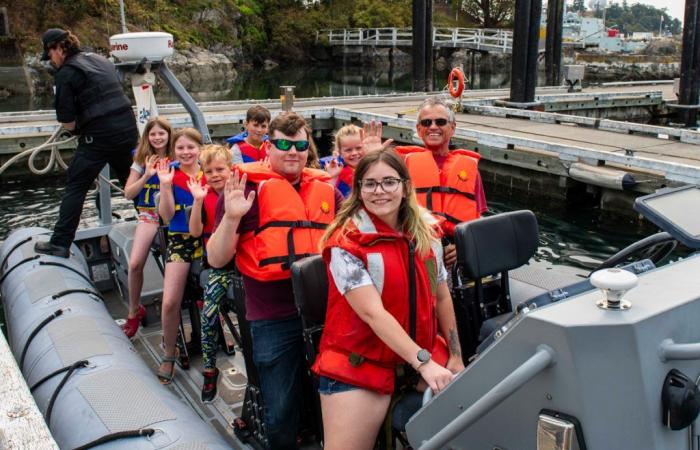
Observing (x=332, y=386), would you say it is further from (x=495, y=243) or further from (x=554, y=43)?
(x=554, y=43)

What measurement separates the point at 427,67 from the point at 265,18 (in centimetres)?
2811

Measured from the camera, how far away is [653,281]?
1.69m

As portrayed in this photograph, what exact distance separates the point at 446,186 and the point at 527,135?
24.8ft

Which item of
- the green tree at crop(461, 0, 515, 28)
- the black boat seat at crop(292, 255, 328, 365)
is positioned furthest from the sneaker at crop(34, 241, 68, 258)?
the green tree at crop(461, 0, 515, 28)

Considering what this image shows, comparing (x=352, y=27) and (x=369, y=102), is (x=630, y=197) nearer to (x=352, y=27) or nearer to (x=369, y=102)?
(x=369, y=102)

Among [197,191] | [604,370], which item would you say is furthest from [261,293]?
[604,370]

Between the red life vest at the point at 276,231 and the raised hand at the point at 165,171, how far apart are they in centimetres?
110

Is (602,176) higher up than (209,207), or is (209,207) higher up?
(209,207)

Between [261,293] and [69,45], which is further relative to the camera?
[69,45]

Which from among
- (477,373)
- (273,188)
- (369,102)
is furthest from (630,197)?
(369,102)

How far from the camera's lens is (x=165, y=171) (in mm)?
3826

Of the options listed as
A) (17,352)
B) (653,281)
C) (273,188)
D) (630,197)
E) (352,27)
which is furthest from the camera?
(352,27)

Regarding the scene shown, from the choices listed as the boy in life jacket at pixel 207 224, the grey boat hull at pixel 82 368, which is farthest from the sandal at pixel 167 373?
the boy in life jacket at pixel 207 224

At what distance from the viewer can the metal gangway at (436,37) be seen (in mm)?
37156
